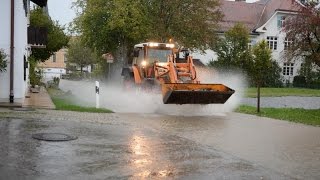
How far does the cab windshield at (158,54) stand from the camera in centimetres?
2055

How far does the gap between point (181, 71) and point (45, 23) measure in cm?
1519

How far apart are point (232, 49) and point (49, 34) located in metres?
21.2

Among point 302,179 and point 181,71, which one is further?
point 181,71

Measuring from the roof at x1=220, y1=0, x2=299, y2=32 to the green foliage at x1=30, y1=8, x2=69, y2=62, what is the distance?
83.7 ft

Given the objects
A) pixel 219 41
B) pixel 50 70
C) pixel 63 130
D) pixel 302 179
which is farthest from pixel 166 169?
pixel 50 70

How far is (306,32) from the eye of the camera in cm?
1877

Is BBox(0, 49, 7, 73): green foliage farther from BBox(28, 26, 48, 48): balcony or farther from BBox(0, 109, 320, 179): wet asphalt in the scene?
BBox(28, 26, 48, 48): balcony

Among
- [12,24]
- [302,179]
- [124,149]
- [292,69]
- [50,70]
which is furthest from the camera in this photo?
[50,70]

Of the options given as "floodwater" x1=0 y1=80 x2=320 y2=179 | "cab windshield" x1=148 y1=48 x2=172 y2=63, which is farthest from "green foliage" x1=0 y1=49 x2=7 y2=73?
"cab windshield" x1=148 y1=48 x2=172 y2=63

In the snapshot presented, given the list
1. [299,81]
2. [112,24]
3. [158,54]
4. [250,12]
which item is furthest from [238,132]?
[250,12]

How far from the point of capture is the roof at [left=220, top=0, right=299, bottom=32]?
56.3m

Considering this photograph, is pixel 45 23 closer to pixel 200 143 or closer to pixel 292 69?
pixel 200 143

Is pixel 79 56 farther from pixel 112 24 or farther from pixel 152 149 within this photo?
pixel 152 149

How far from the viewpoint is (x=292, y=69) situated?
58.0m
